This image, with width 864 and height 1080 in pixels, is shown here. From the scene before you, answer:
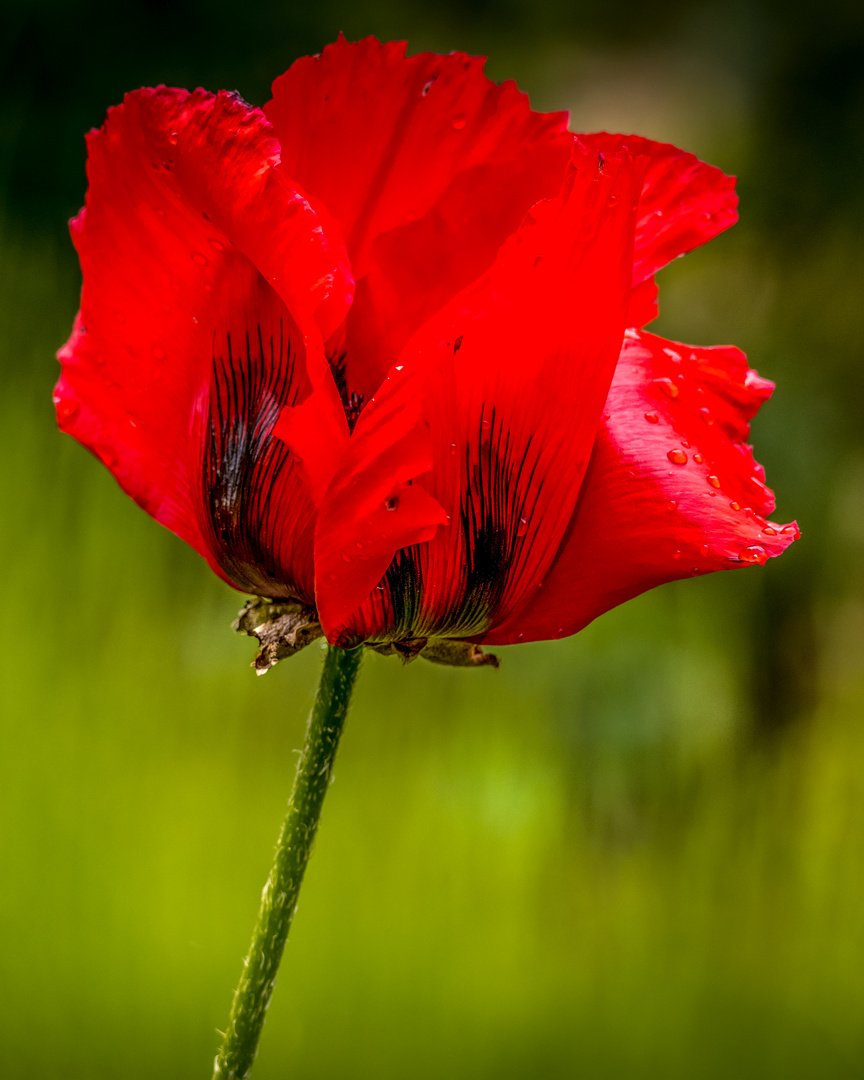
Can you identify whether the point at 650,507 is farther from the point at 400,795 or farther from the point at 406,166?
the point at 400,795

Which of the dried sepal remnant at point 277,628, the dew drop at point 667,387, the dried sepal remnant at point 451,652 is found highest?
the dew drop at point 667,387

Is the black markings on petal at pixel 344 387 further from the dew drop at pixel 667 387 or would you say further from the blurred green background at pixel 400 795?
the blurred green background at pixel 400 795

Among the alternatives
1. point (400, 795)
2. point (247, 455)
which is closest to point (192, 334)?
point (247, 455)

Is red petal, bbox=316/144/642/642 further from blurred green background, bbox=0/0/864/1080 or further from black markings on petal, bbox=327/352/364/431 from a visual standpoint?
blurred green background, bbox=0/0/864/1080

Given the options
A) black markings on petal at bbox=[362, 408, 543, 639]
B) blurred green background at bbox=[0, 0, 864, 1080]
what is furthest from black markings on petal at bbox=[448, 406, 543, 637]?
blurred green background at bbox=[0, 0, 864, 1080]

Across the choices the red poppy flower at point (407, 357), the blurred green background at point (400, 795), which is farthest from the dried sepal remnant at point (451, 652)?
the blurred green background at point (400, 795)

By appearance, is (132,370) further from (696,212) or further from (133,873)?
(133,873)

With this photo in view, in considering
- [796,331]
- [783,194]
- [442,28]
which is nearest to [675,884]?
[796,331]
